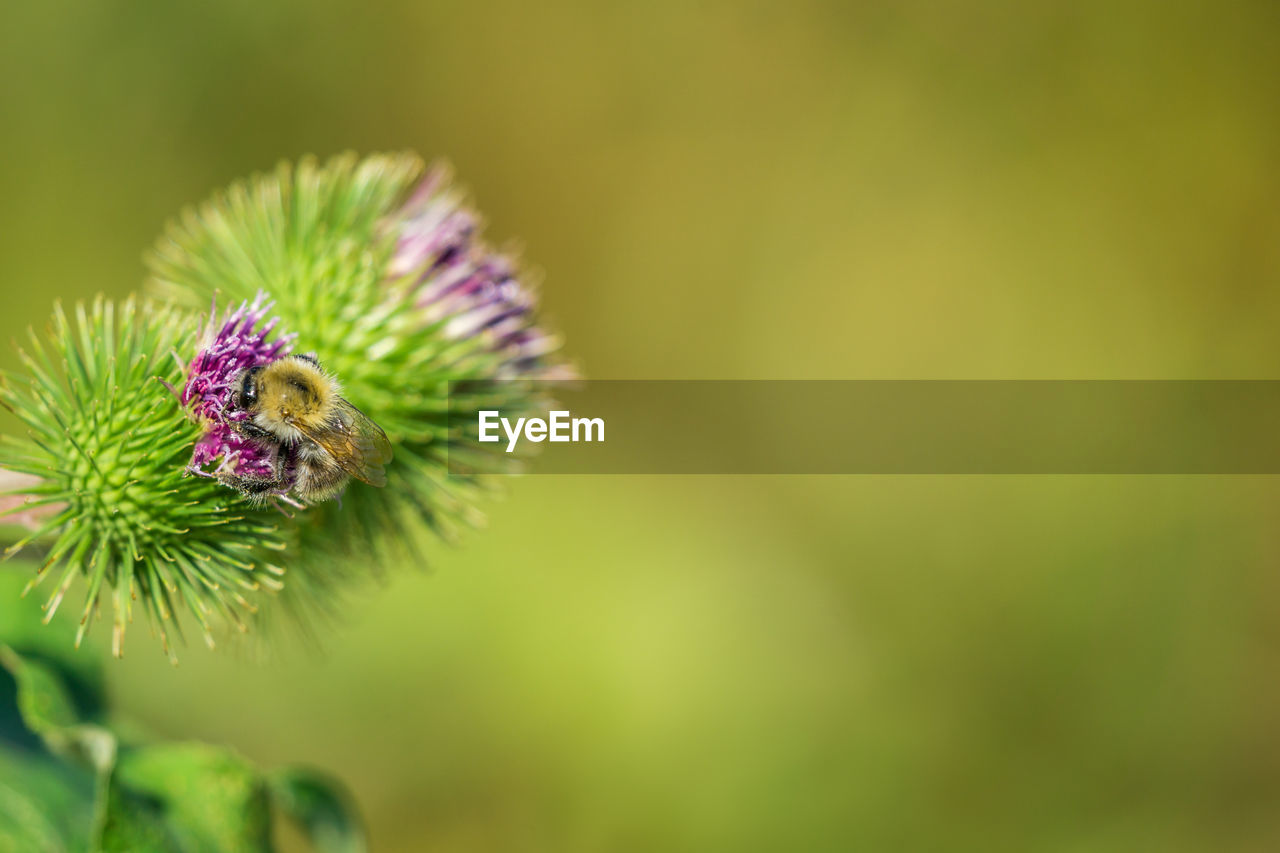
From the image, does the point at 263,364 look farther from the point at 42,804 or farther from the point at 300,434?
the point at 42,804

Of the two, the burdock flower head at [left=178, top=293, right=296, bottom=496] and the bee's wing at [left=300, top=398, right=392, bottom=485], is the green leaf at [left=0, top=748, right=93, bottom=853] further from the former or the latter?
the bee's wing at [left=300, top=398, right=392, bottom=485]

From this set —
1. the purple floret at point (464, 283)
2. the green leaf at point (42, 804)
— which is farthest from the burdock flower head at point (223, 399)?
the green leaf at point (42, 804)

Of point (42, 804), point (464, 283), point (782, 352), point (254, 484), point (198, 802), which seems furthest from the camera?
point (782, 352)

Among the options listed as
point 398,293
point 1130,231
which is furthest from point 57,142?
point 1130,231

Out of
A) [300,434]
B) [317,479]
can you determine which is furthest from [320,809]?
[300,434]

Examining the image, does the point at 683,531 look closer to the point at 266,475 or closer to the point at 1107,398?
the point at 1107,398

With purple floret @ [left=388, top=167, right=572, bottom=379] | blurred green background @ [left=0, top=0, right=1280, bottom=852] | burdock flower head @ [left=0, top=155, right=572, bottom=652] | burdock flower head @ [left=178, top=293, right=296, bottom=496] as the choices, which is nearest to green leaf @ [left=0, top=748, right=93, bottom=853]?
burdock flower head @ [left=0, top=155, right=572, bottom=652]
